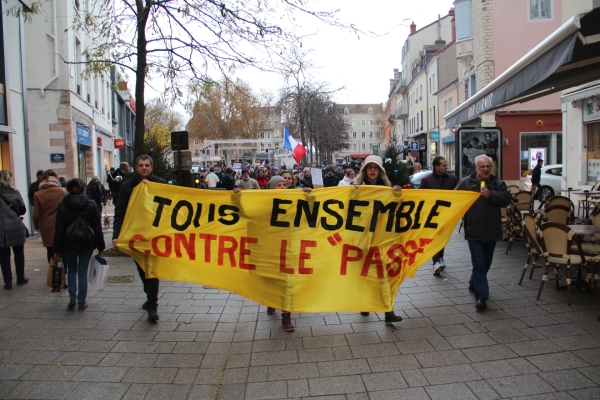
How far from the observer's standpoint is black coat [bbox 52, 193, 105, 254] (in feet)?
19.6

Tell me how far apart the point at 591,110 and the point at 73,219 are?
14.3m

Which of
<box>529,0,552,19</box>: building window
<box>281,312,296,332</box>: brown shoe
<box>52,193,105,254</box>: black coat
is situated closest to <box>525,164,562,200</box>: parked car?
<box>529,0,552,19</box>: building window

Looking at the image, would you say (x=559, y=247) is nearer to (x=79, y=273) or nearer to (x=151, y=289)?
(x=151, y=289)

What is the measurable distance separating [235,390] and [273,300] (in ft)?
4.39

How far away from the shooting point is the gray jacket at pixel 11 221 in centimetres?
695

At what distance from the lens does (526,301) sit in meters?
5.96

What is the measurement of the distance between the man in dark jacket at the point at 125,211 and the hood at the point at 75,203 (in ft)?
2.41

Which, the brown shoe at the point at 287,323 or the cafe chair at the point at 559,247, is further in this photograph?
the cafe chair at the point at 559,247

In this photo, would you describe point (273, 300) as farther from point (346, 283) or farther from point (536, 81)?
point (536, 81)

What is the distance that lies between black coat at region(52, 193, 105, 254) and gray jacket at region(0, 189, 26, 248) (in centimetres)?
145

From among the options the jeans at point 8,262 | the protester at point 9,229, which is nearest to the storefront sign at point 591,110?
the protester at point 9,229

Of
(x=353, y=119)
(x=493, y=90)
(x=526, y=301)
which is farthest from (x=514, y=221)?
(x=353, y=119)

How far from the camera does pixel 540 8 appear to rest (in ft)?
81.0

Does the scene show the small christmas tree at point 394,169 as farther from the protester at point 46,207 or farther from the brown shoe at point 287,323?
the brown shoe at point 287,323
